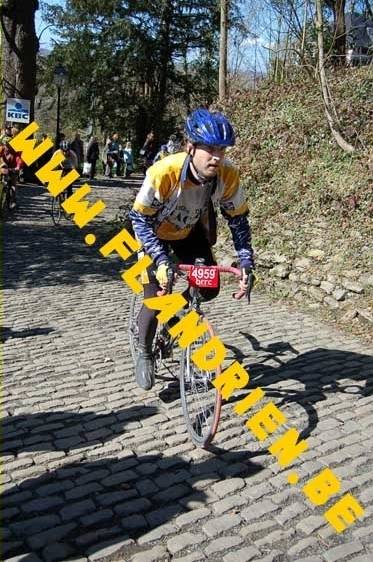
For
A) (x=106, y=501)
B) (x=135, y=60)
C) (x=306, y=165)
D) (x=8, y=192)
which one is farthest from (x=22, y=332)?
(x=135, y=60)

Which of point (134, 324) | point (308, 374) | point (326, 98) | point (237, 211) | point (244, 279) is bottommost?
point (308, 374)

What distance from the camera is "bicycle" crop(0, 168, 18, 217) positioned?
1417cm

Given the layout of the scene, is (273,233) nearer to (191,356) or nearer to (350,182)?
(350,182)

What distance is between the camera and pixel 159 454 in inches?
164

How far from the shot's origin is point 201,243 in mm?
4820

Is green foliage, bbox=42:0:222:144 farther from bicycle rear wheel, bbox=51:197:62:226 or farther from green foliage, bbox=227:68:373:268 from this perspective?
bicycle rear wheel, bbox=51:197:62:226

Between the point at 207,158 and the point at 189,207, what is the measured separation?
1.70 feet

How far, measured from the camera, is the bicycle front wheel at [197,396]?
4148 millimetres

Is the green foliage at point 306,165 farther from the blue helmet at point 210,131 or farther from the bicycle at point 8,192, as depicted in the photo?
the bicycle at point 8,192

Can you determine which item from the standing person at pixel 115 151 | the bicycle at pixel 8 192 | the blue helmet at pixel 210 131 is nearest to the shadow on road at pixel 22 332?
the blue helmet at pixel 210 131

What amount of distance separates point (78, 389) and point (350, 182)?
22.6 feet

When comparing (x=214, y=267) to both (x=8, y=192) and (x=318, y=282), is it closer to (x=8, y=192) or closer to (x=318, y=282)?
(x=318, y=282)

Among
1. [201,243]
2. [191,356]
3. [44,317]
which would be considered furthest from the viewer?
[44,317]

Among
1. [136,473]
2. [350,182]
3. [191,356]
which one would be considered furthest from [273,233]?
[136,473]
